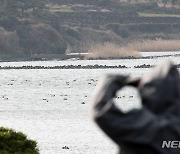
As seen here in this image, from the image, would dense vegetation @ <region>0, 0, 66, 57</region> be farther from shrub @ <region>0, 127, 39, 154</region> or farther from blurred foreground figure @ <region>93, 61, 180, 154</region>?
blurred foreground figure @ <region>93, 61, 180, 154</region>

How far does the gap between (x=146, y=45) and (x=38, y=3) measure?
82.9 ft

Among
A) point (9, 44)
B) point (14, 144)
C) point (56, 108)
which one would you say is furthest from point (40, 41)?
point (14, 144)

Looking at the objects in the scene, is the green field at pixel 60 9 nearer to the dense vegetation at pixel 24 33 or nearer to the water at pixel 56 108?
the dense vegetation at pixel 24 33

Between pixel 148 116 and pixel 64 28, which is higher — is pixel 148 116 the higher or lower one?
the lower one

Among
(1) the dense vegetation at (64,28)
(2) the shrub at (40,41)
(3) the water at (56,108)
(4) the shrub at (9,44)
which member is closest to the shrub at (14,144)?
(3) the water at (56,108)

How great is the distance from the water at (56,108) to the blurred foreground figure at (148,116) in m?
28.4

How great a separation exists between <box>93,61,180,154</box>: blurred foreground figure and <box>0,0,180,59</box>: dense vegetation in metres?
153

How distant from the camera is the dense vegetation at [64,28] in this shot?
543 ft

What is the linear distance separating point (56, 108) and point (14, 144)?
4461cm

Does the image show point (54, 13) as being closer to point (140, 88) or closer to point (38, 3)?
point (38, 3)

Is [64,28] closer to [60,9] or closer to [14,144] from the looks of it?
[60,9]

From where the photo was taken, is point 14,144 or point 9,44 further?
point 9,44

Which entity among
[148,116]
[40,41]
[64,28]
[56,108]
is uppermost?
[64,28]

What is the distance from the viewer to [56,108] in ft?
205
